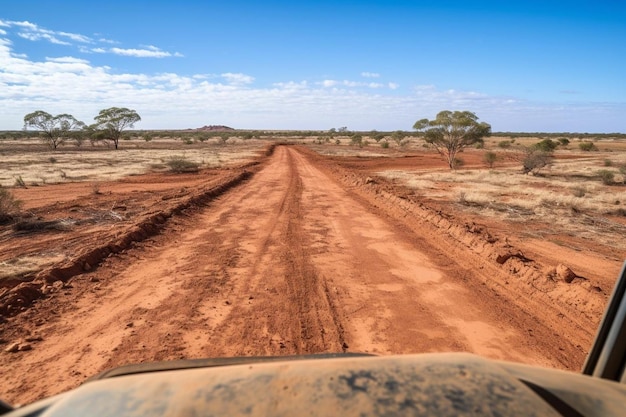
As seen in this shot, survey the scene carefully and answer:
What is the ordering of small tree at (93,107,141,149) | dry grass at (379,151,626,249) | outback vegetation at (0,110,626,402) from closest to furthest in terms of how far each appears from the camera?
outback vegetation at (0,110,626,402)
dry grass at (379,151,626,249)
small tree at (93,107,141,149)

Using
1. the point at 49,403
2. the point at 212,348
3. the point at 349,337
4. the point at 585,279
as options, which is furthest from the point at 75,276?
the point at 585,279

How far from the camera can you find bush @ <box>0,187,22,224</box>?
10617mm

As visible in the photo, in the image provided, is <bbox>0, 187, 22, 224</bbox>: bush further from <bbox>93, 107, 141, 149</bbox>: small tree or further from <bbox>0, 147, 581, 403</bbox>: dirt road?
<bbox>93, 107, 141, 149</bbox>: small tree

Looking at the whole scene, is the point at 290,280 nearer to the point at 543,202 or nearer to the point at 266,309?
the point at 266,309

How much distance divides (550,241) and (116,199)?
45.6 ft

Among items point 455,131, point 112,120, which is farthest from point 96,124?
point 455,131

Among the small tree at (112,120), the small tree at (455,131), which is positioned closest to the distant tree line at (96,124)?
the small tree at (112,120)

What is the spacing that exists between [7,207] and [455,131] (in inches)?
1104

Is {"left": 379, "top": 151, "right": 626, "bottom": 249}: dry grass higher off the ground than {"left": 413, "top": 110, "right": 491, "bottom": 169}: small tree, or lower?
lower

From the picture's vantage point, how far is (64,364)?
394cm

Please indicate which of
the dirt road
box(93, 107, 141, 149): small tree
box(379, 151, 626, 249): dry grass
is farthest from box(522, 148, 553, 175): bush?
box(93, 107, 141, 149): small tree

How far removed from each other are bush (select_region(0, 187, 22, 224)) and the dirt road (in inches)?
210

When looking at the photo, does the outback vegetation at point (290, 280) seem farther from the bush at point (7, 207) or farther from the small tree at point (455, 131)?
the small tree at point (455, 131)

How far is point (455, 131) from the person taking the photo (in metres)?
Result: 29.8
